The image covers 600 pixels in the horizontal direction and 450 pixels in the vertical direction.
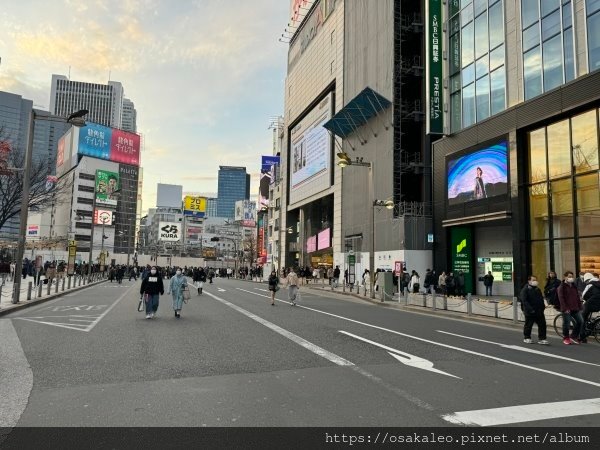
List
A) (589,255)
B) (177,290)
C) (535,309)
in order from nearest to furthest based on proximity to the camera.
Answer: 1. (535,309)
2. (177,290)
3. (589,255)

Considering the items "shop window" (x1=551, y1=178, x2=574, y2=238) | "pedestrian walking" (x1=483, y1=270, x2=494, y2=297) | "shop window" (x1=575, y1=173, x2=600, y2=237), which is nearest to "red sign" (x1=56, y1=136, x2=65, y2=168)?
"pedestrian walking" (x1=483, y1=270, x2=494, y2=297)

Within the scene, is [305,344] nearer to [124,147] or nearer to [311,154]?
[311,154]

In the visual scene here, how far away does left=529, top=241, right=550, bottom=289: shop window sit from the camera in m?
24.8

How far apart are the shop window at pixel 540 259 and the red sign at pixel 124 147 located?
377 ft

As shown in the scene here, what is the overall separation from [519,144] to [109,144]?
374 feet

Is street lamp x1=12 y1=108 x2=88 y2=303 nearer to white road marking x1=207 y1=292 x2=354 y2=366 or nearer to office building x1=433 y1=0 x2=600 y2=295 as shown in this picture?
white road marking x1=207 y1=292 x2=354 y2=366

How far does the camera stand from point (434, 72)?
3347 cm

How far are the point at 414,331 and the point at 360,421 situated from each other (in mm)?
8664

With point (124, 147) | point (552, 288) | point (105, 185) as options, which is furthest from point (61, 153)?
point (552, 288)

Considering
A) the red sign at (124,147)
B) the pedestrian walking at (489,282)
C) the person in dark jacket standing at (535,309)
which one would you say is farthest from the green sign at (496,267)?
the red sign at (124,147)

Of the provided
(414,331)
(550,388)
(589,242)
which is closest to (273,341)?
(414,331)

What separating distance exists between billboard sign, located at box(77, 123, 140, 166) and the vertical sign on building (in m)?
102

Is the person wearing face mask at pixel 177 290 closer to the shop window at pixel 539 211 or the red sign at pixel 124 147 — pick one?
the shop window at pixel 539 211

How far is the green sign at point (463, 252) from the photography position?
32469 millimetres
